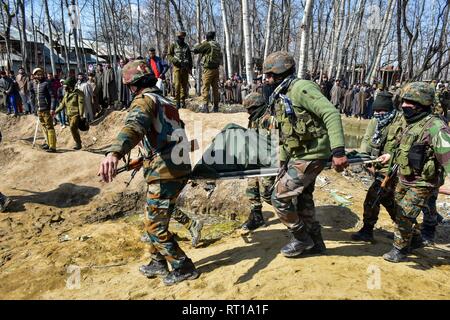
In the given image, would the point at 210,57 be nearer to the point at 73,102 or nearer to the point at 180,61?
the point at 180,61

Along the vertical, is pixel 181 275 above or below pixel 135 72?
below

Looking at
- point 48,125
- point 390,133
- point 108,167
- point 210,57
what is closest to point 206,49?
point 210,57

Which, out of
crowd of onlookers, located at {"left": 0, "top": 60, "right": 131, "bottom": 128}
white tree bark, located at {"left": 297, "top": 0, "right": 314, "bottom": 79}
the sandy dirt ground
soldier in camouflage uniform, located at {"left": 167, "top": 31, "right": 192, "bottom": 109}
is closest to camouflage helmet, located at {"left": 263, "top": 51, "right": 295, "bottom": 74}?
the sandy dirt ground

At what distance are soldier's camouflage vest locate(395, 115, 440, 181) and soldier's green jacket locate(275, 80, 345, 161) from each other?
87 cm

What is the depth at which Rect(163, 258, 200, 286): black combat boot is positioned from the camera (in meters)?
3.34

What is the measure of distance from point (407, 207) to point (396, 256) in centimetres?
52

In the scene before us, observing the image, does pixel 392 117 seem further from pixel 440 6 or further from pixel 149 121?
pixel 440 6

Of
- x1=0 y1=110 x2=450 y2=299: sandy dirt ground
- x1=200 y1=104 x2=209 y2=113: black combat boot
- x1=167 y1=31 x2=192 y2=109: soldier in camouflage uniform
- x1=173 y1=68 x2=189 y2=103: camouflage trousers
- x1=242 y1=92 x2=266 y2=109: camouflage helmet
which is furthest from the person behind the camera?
x1=200 y1=104 x2=209 y2=113: black combat boot

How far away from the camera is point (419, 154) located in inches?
132

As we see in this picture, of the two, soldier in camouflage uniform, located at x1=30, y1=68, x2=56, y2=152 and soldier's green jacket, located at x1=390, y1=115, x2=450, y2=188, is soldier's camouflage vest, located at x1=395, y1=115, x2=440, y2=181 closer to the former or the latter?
soldier's green jacket, located at x1=390, y1=115, x2=450, y2=188

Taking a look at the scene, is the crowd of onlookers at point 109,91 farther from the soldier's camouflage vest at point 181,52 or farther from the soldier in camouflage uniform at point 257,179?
the soldier in camouflage uniform at point 257,179
